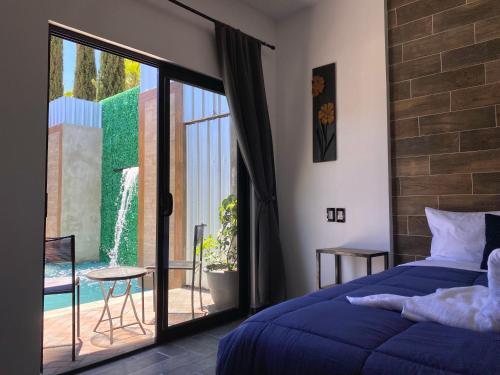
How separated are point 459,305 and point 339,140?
2223mm

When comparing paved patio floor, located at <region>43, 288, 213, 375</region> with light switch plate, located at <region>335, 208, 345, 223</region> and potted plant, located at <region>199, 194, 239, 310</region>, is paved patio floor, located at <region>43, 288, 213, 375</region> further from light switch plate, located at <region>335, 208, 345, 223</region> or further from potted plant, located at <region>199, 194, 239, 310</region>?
light switch plate, located at <region>335, 208, 345, 223</region>

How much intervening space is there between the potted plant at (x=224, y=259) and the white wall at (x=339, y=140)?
547 millimetres

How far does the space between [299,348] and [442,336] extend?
0.42 m

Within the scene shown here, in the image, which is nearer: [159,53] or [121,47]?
[121,47]

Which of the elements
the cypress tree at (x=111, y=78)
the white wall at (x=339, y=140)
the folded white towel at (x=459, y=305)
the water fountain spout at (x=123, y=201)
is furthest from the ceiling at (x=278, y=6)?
the folded white towel at (x=459, y=305)

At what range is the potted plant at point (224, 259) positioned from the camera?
331 centimetres

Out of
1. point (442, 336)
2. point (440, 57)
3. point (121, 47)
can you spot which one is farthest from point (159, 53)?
point (442, 336)

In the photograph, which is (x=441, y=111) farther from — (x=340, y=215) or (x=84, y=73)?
(x=84, y=73)

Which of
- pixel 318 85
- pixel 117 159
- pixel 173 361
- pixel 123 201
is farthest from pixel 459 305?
pixel 117 159

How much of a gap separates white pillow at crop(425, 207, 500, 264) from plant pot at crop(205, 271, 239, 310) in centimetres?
165

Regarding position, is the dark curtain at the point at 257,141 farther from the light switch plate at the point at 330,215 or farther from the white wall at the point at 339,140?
the light switch plate at the point at 330,215

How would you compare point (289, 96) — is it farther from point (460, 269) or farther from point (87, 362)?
point (87, 362)

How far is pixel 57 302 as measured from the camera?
3730mm

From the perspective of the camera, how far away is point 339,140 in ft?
11.0
